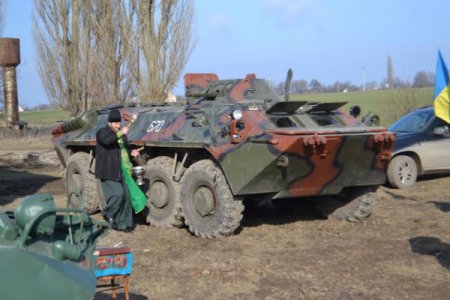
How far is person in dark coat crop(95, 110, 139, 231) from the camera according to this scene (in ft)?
30.2

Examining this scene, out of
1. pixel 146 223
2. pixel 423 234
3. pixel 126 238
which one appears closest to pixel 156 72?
pixel 146 223

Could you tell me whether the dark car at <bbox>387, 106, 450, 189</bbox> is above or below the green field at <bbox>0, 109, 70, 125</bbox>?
below

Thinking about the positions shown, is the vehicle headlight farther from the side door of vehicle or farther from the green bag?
the side door of vehicle

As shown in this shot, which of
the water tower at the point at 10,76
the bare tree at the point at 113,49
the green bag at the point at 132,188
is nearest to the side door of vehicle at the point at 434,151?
the green bag at the point at 132,188

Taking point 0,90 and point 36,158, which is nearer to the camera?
point 36,158

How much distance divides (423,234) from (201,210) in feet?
9.33

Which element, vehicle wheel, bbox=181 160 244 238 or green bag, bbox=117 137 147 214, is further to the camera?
green bag, bbox=117 137 147 214

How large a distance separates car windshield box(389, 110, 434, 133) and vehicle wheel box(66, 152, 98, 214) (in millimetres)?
6095

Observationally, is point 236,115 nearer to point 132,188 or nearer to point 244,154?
point 244,154

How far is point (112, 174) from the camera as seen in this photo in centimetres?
927

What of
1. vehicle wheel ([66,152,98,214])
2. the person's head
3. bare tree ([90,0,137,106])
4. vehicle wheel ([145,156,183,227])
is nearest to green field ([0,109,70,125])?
bare tree ([90,0,137,106])

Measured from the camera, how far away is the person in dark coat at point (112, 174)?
921 centimetres

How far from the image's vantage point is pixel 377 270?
707 cm

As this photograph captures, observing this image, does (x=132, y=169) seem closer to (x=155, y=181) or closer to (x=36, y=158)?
(x=155, y=181)
